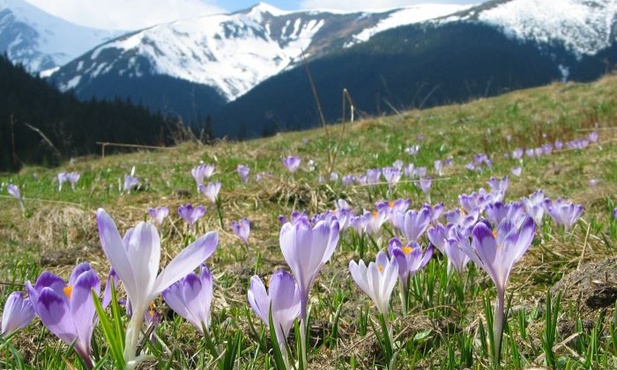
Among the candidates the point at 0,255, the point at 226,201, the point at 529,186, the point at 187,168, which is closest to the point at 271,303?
the point at 0,255

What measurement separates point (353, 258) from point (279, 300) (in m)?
1.72

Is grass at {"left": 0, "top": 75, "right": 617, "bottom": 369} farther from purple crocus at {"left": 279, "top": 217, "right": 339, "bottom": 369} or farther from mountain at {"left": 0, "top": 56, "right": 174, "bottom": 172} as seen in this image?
mountain at {"left": 0, "top": 56, "right": 174, "bottom": 172}

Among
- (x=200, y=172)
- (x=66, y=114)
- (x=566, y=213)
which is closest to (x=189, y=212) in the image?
(x=200, y=172)

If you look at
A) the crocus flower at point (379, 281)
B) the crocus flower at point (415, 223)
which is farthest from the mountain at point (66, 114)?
the crocus flower at point (379, 281)

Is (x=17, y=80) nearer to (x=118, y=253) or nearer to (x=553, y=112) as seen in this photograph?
(x=553, y=112)

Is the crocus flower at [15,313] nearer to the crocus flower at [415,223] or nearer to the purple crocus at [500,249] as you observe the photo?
the purple crocus at [500,249]

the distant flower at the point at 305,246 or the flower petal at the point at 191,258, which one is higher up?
the flower petal at the point at 191,258

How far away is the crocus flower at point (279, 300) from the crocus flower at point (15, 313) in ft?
1.50

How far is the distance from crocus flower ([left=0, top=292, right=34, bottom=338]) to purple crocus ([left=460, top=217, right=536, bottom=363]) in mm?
878

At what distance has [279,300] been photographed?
3.84 ft

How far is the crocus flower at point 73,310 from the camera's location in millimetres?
962

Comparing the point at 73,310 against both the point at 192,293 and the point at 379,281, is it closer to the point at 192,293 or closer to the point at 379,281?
the point at 192,293

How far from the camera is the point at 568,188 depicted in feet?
17.7

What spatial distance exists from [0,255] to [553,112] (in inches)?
500
